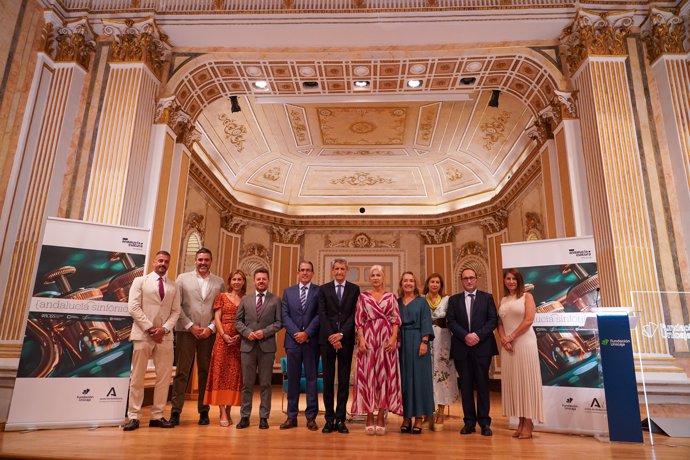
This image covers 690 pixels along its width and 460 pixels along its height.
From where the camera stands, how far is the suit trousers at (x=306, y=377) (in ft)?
13.4

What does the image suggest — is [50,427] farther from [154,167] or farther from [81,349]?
[154,167]

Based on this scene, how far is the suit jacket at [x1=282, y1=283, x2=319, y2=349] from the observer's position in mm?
4258

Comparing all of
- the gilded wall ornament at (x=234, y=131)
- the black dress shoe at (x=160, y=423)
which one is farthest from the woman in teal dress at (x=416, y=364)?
the gilded wall ornament at (x=234, y=131)

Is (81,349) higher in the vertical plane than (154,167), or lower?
lower

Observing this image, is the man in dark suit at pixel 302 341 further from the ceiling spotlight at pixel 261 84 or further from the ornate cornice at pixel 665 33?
the ornate cornice at pixel 665 33

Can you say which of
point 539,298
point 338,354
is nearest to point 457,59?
point 539,298

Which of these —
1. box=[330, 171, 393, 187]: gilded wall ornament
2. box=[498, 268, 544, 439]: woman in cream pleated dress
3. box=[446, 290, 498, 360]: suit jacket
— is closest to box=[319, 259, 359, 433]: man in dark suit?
box=[446, 290, 498, 360]: suit jacket

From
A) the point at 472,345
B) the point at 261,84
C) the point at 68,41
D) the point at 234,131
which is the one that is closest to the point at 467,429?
the point at 472,345

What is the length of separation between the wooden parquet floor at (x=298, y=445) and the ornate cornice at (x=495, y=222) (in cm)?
699

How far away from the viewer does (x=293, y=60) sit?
6754mm

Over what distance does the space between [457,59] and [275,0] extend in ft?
8.58

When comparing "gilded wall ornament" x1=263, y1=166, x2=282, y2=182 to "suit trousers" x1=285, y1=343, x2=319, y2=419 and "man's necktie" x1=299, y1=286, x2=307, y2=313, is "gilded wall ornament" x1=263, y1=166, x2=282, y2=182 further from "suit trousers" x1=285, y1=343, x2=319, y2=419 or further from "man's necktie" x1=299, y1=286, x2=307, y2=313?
"suit trousers" x1=285, y1=343, x2=319, y2=419

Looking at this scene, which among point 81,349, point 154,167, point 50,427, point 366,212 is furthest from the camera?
point 366,212

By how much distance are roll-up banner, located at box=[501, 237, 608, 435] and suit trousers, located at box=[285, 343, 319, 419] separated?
215cm
